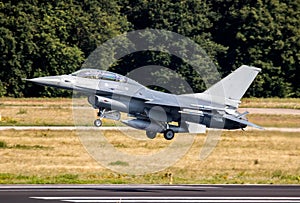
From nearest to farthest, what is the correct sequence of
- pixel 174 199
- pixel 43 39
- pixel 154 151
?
pixel 174 199
pixel 154 151
pixel 43 39

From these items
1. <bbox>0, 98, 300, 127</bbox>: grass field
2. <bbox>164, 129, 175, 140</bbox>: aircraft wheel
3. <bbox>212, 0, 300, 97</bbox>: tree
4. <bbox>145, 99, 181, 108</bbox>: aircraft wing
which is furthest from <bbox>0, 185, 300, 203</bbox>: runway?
<bbox>212, 0, 300, 97</bbox>: tree

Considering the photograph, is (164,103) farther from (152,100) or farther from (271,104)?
(271,104)

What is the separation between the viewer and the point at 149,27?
6694 cm

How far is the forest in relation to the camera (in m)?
60.6

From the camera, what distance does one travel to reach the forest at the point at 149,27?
6056 cm

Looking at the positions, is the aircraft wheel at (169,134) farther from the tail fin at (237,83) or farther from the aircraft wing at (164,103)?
the tail fin at (237,83)

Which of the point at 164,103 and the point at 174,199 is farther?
the point at 164,103

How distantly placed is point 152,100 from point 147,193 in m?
11.3

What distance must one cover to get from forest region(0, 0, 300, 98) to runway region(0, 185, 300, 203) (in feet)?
126

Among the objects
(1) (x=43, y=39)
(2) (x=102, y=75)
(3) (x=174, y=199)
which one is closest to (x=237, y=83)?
(2) (x=102, y=75)

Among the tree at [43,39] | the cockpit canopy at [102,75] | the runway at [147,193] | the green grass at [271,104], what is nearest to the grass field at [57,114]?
the green grass at [271,104]

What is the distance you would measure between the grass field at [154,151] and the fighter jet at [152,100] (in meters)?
1.42

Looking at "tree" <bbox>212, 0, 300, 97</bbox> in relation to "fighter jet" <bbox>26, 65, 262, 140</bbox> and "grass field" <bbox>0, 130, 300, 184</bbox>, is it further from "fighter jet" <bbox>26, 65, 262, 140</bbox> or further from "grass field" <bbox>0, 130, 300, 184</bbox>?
"fighter jet" <bbox>26, 65, 262, 140</bbox>

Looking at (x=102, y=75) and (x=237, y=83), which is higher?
(x=237, y=83)
